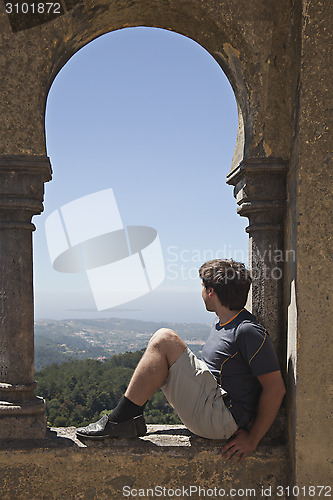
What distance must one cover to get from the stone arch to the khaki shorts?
0.63 m

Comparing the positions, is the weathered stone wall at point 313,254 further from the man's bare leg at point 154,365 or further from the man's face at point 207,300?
the man's bare leg at point 154,365

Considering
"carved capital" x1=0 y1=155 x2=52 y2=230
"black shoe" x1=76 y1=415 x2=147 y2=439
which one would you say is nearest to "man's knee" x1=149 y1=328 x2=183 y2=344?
"black shoe" x1=76 y1=415 x2=147 y2=439

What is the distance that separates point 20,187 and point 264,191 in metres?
1.70

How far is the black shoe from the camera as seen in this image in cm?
320

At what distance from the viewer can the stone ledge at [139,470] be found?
3.20m

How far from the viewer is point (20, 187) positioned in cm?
329

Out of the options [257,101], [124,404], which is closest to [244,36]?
[257,101]

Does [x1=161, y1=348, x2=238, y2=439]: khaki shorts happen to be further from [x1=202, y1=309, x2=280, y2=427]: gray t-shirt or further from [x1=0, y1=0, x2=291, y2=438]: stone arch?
[x1=0, y1=0, x2=291, y2=438]: stone arch

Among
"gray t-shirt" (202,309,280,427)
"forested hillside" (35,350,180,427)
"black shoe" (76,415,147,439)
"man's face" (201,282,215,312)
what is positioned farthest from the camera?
"forested hillside" (35,350,180,427)

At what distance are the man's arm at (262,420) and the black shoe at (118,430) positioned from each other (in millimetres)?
580

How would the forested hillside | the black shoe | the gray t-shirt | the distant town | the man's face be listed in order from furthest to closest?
the distant town < the forested hillside < the man's face < the black shoe < the gray t-shirt

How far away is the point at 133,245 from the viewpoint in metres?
4.88

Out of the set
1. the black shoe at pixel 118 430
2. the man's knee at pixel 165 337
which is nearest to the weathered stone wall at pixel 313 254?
the man's knee at pixel 165 337

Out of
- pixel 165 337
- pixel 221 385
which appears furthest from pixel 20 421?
pixel 221 385
